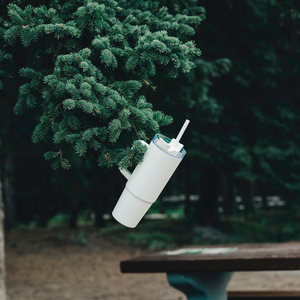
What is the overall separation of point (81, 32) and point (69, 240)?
11087mm

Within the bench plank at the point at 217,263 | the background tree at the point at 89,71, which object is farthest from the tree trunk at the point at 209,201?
the background tree at the point at 89,71

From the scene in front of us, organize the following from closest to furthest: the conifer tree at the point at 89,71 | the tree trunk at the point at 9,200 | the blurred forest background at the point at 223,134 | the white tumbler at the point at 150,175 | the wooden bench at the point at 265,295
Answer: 1. the white tumbler at the point at 150,175
2. the conifer tree at the point at 89,71
3. the wooden bench at the point at 265,295
4. the blurred forest background at the point at 223,134
5. the tree trunk at the point at 9,200

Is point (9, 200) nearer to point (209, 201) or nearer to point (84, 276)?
point (209, 201)

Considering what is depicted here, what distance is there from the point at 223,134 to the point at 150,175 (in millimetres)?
7320

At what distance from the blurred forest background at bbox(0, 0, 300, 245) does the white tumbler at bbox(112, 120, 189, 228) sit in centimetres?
129

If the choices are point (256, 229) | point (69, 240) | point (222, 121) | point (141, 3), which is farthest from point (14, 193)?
point (141, 3)

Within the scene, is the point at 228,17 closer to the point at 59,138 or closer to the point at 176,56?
the point at 176,56

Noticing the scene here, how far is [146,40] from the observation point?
91.7 inches

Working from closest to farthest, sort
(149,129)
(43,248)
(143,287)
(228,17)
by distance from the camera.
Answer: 1. (149,129)
2. (228,17)
3. (143,287)
4. (43,248)

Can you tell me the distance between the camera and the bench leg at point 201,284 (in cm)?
324

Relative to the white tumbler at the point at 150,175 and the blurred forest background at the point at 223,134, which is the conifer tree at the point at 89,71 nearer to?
the white tumbler at the point at 150,175

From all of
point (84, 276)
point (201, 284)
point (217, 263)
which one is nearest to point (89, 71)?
point (217, 263)

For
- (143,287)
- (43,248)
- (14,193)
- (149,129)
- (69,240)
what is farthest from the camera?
(14,193)

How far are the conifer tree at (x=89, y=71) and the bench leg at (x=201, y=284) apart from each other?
1.33 metres
